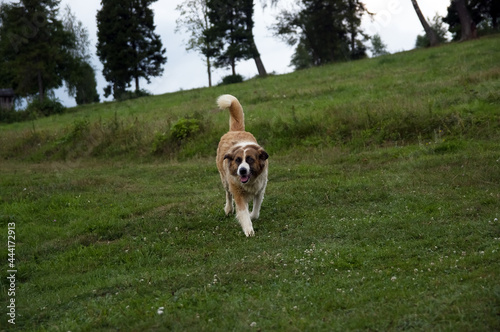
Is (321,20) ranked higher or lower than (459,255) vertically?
higher

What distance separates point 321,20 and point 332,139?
110ft

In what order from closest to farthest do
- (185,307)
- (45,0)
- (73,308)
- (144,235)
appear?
(185,307) < (73,308) < (144,235) < (45,0)

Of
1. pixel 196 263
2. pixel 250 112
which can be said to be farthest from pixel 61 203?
pixel 250 112

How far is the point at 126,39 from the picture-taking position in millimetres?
50156

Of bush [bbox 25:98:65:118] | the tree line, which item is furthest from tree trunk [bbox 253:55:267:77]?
bush [bbox 25:98:65:118]

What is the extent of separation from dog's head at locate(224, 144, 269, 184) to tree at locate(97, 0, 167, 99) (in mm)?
42824

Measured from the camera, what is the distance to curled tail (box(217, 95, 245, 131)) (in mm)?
10859

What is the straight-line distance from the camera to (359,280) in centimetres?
563

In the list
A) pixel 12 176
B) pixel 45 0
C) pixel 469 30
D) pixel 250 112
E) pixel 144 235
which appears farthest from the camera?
pixel 45 0

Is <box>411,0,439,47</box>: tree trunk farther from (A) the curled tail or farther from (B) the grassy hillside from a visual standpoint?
(A) the curled tail

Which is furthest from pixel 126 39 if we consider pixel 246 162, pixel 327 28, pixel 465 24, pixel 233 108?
pixel 246 162

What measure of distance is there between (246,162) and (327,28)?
138 feet

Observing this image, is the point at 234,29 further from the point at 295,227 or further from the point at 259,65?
the point at 295,227

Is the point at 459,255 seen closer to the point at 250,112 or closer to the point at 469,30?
the point at 250,112
